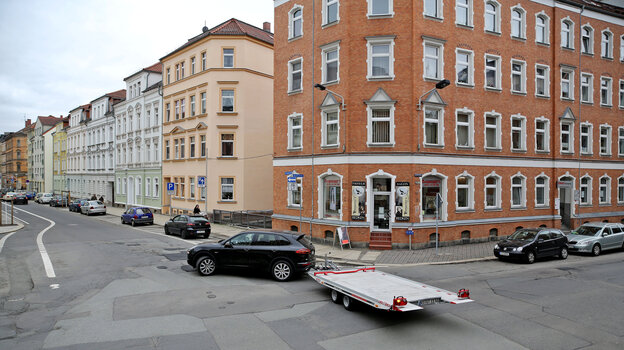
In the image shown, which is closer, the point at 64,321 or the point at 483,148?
the point at 64,321

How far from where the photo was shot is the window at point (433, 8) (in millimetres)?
19517

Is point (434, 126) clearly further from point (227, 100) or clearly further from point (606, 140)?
point (227, 100)

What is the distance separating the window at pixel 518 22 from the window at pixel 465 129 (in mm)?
5689

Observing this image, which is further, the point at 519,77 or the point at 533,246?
the point at 519,77

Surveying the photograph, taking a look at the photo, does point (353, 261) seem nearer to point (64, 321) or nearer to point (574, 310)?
point (574, 310)

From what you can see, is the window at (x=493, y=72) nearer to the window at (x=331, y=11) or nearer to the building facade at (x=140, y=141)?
the window at (x=331, y=11)

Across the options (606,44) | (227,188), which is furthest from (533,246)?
(227,188)

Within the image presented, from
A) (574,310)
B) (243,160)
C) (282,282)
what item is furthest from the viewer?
(243,160)

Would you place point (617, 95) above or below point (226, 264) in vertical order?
above

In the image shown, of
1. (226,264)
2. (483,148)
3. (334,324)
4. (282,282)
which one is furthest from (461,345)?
(483,148)

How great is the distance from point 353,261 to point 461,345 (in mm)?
8739

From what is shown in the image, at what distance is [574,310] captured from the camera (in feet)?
31.0

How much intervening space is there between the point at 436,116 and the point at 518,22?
27.7ft

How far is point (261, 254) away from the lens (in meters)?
12.5
